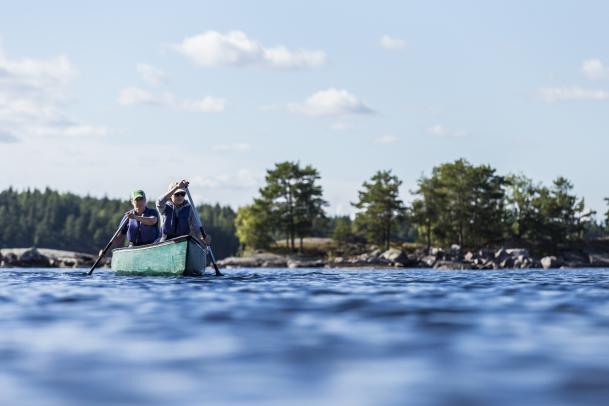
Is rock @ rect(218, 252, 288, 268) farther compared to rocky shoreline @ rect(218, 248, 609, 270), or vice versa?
rock @ rect(218, 252, 288, 268)

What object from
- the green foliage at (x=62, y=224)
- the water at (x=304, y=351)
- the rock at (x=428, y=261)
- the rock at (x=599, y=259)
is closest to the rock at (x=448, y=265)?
the rock at (x=428, y=261)

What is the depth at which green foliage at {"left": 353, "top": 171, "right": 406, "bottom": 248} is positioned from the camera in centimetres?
8756

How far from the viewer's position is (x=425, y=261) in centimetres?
7138

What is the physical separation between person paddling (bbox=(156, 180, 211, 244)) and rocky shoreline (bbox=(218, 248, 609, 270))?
48.4m

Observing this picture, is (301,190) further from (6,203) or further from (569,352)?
(6,203)

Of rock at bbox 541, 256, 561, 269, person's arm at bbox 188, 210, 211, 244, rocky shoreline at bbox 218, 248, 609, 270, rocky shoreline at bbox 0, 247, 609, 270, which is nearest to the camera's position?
person's arm at bbox 188, 210, 211, 244

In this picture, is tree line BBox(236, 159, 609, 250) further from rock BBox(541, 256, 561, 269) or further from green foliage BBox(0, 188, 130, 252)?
green foliage BBox(0, 188, 130, 252)

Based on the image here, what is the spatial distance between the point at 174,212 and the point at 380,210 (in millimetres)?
68609

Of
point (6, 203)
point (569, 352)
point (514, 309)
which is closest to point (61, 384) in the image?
point (569, 352)

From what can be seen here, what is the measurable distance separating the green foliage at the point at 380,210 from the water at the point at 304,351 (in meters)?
76.8

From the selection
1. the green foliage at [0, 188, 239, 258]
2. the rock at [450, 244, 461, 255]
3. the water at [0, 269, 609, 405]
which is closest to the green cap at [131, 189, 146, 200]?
the water at [0, 269, 609, 405]

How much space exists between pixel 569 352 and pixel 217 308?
474 centimetres

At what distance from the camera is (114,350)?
245 inches

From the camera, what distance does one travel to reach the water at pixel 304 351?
4566mm
